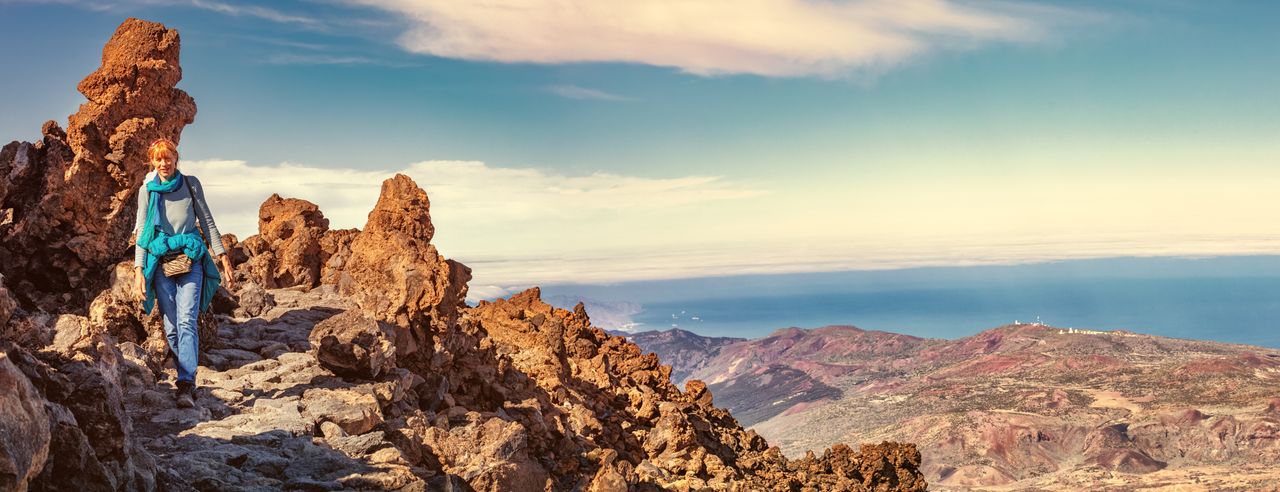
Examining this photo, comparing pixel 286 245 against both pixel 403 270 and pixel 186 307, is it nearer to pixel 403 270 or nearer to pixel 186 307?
pixel 403 270

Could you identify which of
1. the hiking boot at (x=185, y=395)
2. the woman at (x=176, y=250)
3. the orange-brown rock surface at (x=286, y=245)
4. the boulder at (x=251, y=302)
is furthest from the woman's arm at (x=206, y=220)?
the orange-brown rock surface at (x=286, y=245)

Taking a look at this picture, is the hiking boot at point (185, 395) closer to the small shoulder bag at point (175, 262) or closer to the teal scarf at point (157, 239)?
the teal scarf at point (157, 239)

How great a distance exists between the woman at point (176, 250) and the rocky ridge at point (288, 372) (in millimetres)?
409

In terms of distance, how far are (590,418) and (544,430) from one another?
2146mm

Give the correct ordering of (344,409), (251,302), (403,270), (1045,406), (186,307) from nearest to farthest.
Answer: (186,307), (344,409), (403,270), (251,302), (1045,406)

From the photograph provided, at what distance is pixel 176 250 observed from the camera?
906 centimetres

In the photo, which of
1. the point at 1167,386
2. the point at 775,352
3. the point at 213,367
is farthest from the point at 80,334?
the point at 775,352

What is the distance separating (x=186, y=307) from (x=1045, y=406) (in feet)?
221

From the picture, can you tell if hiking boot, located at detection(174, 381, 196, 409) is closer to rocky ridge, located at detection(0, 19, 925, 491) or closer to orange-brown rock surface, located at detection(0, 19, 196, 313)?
rocky ridge, located at detection(0, 19, 925, 491)

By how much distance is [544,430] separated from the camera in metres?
13.4

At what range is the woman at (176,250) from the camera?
351 inches

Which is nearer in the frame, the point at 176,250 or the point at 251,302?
the point at 176,250

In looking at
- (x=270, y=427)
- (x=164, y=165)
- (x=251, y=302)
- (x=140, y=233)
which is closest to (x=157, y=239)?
(x=140, y=233)

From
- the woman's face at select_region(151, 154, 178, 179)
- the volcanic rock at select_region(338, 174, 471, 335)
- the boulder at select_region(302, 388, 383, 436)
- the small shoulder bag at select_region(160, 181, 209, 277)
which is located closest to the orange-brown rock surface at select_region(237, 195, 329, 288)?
the volcanic rock at select_region(338, 174, 471, 335)
